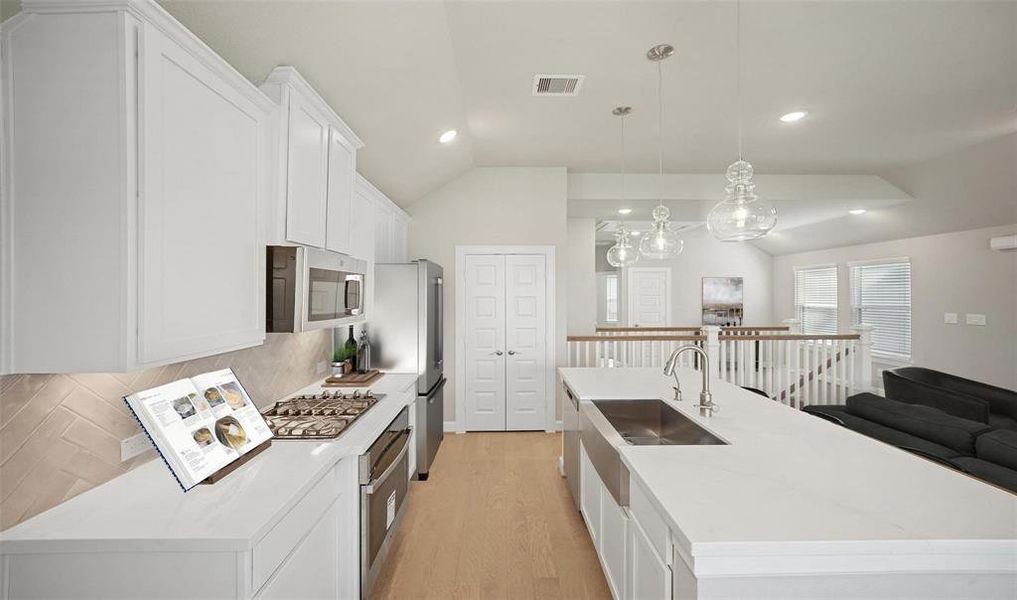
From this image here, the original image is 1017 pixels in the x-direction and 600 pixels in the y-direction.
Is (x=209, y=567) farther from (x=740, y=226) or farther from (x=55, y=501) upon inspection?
(x=740, y=226)

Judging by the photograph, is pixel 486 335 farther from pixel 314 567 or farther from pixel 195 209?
pixel 195 209

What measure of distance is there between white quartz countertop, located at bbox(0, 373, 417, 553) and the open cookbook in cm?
7

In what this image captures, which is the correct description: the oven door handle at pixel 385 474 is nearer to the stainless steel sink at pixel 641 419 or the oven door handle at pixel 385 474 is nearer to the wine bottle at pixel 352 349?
the wine bottle at pixel 352 349

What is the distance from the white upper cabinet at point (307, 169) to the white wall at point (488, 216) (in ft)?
7.28

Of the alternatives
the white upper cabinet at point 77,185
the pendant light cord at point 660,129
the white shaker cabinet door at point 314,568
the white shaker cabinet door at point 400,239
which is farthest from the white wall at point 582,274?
the white upper cabinet at point 77,185

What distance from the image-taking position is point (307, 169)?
1.90m

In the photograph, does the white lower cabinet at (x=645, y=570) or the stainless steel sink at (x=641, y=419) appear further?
the stainless steel sink at (x=641, y=419)

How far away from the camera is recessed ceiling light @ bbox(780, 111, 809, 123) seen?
3309 millimetres

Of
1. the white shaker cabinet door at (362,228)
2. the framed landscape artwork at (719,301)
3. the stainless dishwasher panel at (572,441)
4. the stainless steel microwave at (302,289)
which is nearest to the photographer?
the stainless steel microwave at (302,289)

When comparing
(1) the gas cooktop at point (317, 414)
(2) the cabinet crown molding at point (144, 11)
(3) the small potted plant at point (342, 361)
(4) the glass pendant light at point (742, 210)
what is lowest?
(1) the gas cooktop at point (317, 414)

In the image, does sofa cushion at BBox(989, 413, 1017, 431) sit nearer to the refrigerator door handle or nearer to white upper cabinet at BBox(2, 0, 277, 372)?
the refrigerator door handle

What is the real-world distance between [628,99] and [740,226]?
60.5 inches

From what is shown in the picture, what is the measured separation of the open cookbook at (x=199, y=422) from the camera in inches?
49.2

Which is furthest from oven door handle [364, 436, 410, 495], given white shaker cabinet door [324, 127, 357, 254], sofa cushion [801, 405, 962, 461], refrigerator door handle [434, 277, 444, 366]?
sofa cushion [801, 405, 962, 461]
